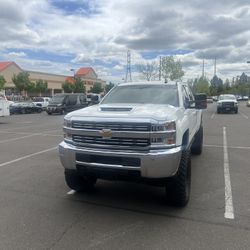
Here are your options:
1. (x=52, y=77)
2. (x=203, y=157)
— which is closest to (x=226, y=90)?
(x=52, y=77)

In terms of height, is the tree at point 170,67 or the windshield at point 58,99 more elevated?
the tree at point 170,67

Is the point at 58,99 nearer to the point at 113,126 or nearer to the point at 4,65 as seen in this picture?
the point at 113,126

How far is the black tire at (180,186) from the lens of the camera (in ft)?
16.3

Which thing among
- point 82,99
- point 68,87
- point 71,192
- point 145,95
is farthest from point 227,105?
point 68,87

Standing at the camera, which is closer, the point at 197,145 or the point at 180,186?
the point at 180,186

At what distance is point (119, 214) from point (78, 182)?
45.5 inches

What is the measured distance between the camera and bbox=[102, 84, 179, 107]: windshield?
249 inches

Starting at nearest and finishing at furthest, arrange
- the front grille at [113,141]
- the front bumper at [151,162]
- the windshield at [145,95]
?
the front bumper at [151,162], the front grille at [113,141], the windshield at [145,95]

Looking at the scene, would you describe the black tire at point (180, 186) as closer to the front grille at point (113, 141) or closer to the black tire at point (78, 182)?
the front grille at point (113, 141)

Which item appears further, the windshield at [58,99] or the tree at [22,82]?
the tree at [22,82]

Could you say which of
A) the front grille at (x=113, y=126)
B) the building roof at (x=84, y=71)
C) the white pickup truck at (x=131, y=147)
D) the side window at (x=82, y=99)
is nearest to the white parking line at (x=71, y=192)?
the white pickup truck at (x=131, y=147)

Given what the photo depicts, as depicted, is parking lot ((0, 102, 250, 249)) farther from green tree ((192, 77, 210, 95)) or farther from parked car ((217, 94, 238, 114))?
green tree ((192, 77, 210, 95))

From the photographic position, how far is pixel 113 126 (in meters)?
4.81

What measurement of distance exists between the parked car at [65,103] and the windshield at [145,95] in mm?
26054
